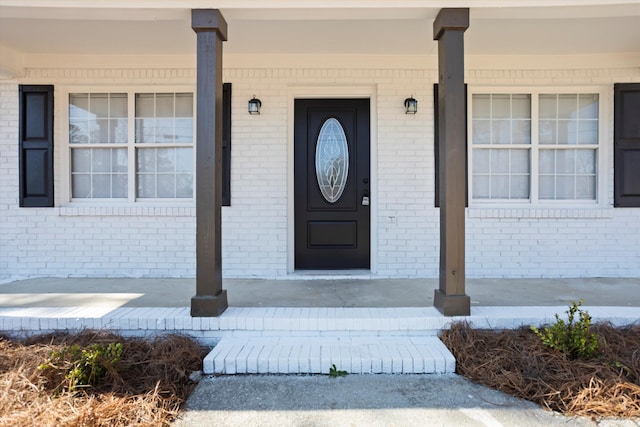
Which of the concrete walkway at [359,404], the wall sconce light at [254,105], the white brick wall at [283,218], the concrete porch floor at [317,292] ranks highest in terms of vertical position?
the wall sconce light at [254,105]

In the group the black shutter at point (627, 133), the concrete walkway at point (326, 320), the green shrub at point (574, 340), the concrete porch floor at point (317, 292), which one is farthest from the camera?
the black shutter at point (627, 133)

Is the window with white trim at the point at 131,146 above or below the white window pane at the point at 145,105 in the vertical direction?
below

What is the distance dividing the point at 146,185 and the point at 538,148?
4657 millimetres

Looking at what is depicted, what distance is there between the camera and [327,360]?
269cm

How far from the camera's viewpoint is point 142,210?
473 cm

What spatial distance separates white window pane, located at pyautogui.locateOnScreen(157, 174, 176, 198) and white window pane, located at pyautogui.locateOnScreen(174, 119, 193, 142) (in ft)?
1.50

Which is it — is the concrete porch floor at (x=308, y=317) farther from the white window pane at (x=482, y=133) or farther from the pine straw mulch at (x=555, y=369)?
the white window pane at (x=482, y=133)

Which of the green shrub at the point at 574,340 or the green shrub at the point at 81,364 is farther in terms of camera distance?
the green shrub at the point at 574,340

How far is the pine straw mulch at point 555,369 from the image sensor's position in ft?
7.53

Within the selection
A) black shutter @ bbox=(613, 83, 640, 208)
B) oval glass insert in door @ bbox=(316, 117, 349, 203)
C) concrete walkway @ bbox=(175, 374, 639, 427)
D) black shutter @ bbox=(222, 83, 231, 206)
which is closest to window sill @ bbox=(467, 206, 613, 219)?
black shutter @ bbox=(613, 83, 640, 208)

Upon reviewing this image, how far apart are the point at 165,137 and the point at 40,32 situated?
1521 millimetres

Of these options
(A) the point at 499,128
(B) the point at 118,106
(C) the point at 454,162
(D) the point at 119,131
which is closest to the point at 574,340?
(C) the point at 454,162

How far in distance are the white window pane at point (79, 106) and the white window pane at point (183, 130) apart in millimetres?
1088

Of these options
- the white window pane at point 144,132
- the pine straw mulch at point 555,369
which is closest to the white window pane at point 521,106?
the pine straw mulch at point 555,369
